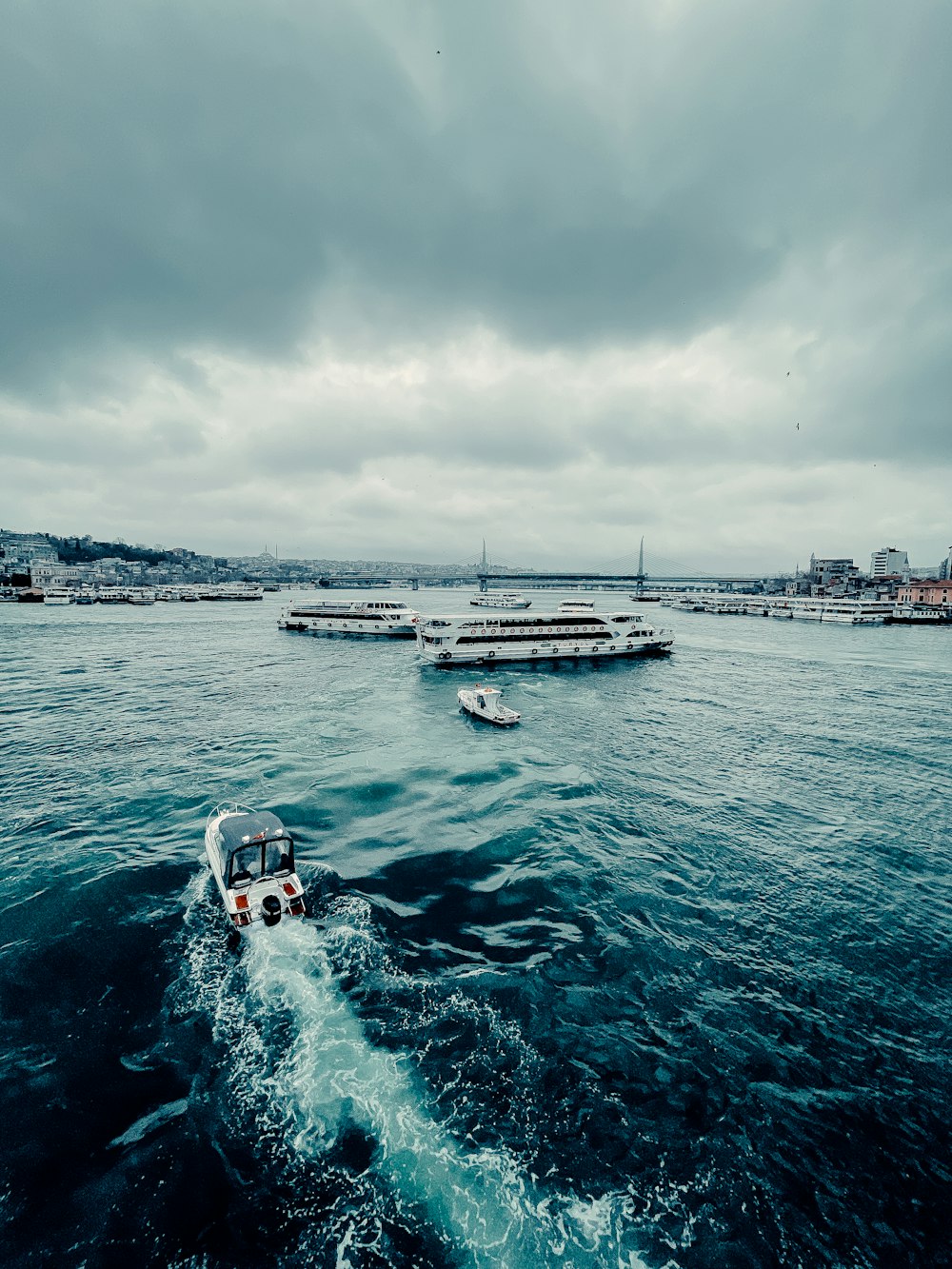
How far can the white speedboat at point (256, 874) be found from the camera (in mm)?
12641

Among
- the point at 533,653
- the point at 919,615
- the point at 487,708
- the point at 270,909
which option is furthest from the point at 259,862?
the point at 919,615

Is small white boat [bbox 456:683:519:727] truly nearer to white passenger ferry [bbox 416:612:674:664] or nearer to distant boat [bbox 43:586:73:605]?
white passenger ferry [bbox 416:612:674:664]

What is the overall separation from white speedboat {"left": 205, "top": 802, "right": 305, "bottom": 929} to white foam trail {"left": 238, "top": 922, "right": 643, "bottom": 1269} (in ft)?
5.82

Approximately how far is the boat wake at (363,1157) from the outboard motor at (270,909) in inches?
51.0

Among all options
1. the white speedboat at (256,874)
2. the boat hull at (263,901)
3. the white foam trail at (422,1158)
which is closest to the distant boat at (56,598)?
the white speedboat at (256,874)

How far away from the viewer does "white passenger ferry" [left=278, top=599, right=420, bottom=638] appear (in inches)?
3233

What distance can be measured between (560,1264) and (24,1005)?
11947 millimetres

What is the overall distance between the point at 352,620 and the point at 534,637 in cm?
3665

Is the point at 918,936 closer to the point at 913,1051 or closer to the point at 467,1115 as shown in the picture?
the point at 913,1051

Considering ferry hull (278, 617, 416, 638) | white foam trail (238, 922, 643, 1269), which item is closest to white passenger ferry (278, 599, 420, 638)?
ferry hull (278, 617, 416, 638)

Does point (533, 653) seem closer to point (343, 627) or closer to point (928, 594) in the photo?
point (343, 627)

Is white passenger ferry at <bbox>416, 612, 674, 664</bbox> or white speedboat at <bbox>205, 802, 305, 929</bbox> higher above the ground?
white passenger ferry at <bbox>416, 612, 674, 664</bbox>

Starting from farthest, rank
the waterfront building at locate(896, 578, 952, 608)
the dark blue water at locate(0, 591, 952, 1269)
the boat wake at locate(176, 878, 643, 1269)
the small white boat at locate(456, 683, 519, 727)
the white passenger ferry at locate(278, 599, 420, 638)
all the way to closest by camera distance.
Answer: the waterfront building at locate(896, 578, 952, 608)
the white passenger ferry at locate(278, 599, 420, 638)
the small white boat at locate(456, 683, 519, 727)
the dark blue water at locate(0, 591, 952, 1269)
the boat wake at locate(176, 878, 643, 1269)

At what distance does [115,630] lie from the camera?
83438mm
